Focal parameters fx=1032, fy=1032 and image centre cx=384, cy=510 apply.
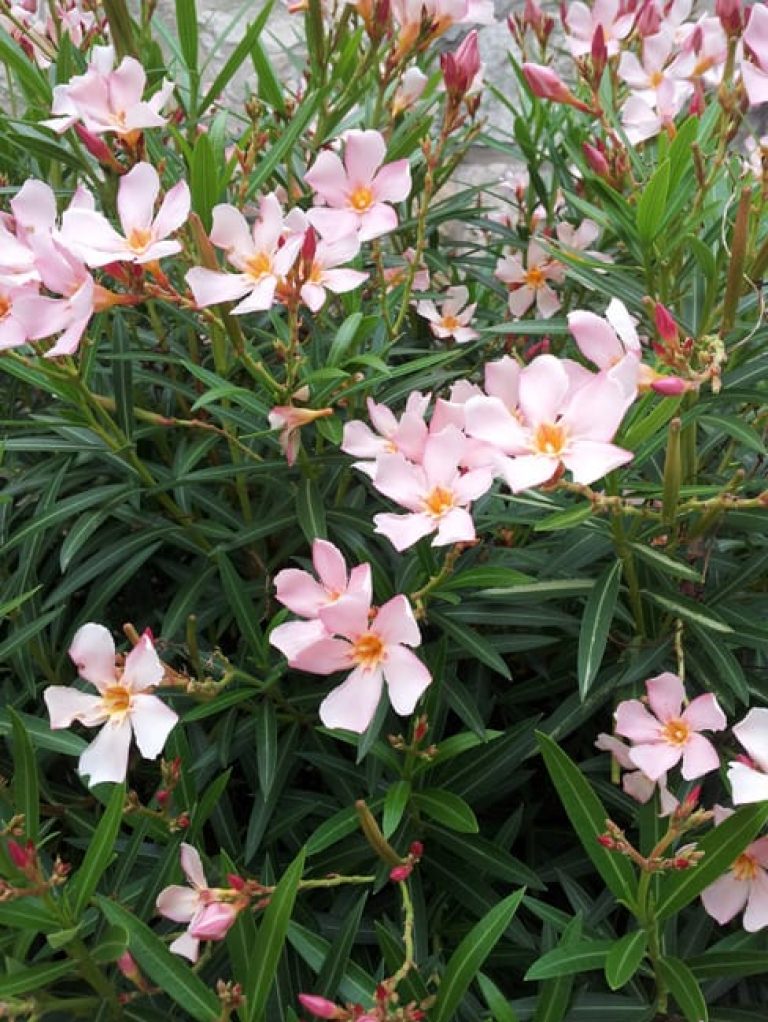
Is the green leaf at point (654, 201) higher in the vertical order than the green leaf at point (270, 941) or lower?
higher

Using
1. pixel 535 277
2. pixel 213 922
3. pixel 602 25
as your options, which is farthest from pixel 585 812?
pixel 602 25

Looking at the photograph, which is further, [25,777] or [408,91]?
[408,91]

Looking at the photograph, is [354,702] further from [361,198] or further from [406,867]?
[361,198]

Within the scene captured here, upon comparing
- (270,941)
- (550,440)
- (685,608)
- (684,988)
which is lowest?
(684,988)

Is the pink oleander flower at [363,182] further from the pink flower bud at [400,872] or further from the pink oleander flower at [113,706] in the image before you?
the pink flower bud at [400,872]

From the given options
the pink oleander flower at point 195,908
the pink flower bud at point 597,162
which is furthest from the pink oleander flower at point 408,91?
the pink oleander flower at point 195,908

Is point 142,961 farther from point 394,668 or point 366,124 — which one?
point 366,124

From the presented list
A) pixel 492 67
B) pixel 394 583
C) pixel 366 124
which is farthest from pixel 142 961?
pixel 492 67

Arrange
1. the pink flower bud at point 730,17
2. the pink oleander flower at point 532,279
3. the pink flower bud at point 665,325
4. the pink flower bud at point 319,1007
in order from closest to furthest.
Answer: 1. the pink flower bud at point 319,1007
2. the pink flower bud at point 665,325
3. the pink flower bud at point 730,17
4. the pink oleander flower at point 532,279
